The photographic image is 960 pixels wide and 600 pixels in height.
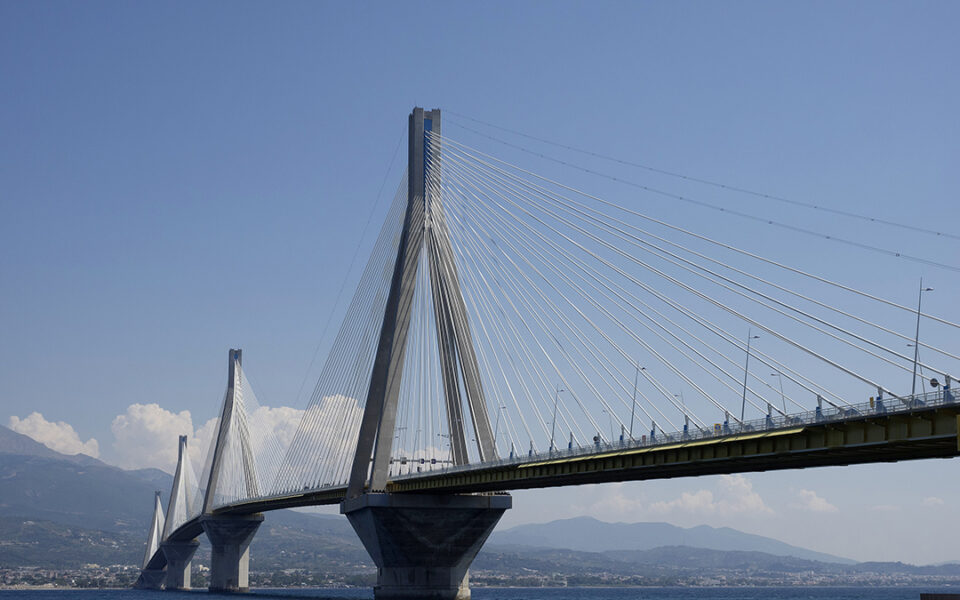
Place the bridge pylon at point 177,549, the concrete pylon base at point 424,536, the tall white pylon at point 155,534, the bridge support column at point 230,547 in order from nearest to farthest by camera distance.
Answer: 1. the concrete pylon base at point 424,536
2. the bridge support column at point 230,547
3. the bridge pylon at point 177,549
4. the tall white pylon at point 155,534

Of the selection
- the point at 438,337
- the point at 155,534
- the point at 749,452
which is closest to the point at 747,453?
the point at 749,452

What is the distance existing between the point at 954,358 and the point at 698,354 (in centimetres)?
1364

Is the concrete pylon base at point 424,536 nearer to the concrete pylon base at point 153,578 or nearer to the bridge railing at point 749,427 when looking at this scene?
the bridge railing at point 749,427

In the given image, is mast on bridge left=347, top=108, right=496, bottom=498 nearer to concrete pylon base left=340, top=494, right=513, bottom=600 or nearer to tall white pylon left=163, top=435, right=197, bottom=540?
concrete pylon base left=340, top=494, right=513, bottom=600

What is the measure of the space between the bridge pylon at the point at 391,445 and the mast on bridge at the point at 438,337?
0.06 m

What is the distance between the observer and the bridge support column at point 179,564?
6240 inches

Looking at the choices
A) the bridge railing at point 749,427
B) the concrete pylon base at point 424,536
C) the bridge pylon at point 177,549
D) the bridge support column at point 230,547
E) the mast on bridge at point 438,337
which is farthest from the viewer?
the bridge pylon at point 177,549

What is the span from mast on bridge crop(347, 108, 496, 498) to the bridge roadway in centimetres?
258

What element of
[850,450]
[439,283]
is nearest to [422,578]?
[439,283]

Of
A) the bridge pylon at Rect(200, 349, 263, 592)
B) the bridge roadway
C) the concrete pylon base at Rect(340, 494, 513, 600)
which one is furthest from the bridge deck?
the bridge pylon at Rect(200, 349, 263, 592)

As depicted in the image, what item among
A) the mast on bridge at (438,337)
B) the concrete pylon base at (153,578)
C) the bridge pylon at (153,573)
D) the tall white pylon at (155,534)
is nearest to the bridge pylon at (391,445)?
the mast on bridge at (438,337)

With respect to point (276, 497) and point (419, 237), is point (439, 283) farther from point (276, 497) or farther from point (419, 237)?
point (276, 497)

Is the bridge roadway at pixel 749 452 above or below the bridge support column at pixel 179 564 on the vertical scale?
above

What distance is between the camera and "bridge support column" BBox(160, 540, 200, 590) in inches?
6240
